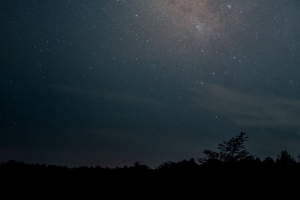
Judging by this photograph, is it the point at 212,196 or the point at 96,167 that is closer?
the point at 212,196

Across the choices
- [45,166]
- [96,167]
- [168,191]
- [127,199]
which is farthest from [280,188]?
[45,166]

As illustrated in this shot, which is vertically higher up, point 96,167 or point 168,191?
point 96,167

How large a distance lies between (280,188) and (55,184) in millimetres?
12319

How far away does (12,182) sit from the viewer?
15531mm

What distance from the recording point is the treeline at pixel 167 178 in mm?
17125

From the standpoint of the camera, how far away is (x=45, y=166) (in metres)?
19.8

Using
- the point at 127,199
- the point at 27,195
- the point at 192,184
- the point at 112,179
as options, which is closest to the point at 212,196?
the point at 192,184

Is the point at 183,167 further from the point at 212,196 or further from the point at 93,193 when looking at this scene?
the point at 93,193

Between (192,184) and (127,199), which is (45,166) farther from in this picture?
(192,184)

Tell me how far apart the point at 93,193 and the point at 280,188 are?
10309 millimetres

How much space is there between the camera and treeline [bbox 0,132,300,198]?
56.2 feet

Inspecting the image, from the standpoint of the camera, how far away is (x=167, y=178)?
73.2 feet

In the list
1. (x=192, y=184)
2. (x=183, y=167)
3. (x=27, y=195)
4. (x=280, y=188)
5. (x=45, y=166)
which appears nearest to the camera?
(x=27, y=195)

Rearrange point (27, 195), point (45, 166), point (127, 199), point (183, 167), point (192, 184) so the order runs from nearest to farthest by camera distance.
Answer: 1. point (27, 195)
2. point (127, 199)
3. point (45, 166)
4. point (192, 184)
5. point (183, 167)
